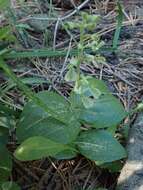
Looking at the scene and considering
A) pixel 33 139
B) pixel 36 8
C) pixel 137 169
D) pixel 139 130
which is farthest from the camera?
pixel 36 8

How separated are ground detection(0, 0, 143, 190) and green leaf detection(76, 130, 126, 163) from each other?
95 millimetres

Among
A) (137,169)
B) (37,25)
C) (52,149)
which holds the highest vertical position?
(37,25)

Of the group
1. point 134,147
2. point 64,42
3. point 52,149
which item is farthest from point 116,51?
point 52,149

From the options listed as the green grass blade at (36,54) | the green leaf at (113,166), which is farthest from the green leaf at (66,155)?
the green grass blade at (36,54)

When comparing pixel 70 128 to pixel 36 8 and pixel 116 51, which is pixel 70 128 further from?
pixel 36 8

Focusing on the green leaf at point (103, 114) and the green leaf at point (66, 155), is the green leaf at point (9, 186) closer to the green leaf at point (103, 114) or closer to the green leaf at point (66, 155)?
the green leaf at point (66, 155)

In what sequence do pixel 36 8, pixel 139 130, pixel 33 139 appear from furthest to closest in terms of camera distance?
pixel 36 8
pixel 139 130
pixel 33 139

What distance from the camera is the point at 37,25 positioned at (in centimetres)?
202

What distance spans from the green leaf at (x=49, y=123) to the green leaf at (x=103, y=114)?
0.19 ft

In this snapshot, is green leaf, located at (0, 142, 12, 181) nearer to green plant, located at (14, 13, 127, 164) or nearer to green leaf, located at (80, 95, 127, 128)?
green plant, located at (14, 13, 127, 164)

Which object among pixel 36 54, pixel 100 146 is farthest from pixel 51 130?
pixel 36 54

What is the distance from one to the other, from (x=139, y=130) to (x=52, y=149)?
A: 0.37 meters

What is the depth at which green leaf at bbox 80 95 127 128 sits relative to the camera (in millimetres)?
1499

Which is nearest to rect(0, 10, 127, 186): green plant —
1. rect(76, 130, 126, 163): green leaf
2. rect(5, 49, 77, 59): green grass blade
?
rect(76, 130, 126, 163): green leaf
